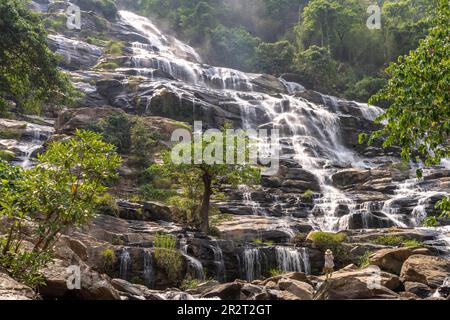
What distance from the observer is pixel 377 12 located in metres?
51.2

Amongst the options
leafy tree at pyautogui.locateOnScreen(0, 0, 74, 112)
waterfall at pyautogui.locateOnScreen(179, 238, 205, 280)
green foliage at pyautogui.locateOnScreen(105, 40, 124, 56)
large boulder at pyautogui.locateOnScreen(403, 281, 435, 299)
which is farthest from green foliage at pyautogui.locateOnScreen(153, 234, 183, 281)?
green foliage at pyautogui.locateOnScreen(105, 40, 124, 56)

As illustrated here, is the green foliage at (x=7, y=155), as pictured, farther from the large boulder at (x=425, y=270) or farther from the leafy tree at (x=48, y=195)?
the large boulder at (x=425, y=270)

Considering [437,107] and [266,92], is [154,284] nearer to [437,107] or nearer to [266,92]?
[437,107]

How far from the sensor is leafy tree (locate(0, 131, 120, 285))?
8.41m

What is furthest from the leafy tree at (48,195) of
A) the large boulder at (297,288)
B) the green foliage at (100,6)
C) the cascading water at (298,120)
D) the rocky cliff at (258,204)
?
the green foliage at (100,6)

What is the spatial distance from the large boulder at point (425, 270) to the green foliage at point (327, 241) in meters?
3.26

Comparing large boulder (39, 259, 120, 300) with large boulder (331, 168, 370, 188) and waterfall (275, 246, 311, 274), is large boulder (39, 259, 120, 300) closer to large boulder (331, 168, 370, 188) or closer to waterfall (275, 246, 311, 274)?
waterfall (275, 246, 311, 274)

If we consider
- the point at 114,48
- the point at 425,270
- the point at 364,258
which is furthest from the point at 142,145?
the point at 114,48

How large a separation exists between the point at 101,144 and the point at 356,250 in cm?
1154

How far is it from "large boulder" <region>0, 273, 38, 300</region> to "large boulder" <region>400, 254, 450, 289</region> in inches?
428

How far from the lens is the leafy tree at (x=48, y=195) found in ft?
27.6

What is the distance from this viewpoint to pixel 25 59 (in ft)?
51.4

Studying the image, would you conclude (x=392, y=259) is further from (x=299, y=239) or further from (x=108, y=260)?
(x=108, y=260)

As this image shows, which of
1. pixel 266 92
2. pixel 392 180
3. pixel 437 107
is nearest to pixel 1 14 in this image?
pixel 437 107
